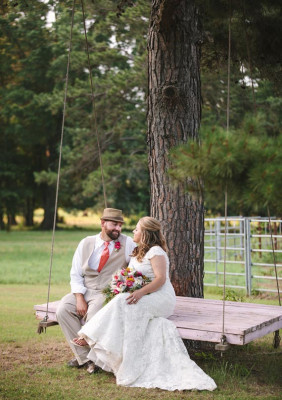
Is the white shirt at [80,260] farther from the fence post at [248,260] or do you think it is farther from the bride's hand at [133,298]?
the fence post at [248,260]

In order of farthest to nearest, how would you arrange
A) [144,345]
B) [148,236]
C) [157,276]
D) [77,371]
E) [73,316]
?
[73,316], [77,371], [148,236], [157,276], [144,345]

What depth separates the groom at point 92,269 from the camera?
5.97 metres

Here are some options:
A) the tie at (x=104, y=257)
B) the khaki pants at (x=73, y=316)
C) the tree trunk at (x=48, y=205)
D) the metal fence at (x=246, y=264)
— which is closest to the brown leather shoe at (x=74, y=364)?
the khaki pants at (x=73, y=316)

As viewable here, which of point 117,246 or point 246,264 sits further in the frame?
point 246,264

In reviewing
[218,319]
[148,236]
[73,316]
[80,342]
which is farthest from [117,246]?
[218,319]

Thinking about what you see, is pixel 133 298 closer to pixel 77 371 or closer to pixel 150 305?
pixel 150 305

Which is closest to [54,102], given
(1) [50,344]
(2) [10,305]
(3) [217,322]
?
(2) [10,305]

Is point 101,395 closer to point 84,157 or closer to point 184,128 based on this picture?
point 184,128

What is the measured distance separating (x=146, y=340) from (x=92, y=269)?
3.44 feet

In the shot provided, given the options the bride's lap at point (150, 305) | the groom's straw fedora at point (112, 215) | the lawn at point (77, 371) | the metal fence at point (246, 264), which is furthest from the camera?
the metal fence at point (246, 264)

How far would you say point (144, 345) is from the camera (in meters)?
5.39

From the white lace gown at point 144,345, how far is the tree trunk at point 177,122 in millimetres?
1104

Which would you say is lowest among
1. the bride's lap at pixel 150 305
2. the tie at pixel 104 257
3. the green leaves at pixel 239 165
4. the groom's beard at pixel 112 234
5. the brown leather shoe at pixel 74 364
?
the brown leather shoe at pixel 74 364

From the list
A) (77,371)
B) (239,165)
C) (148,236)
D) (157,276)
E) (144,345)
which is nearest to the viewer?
(239,165)
